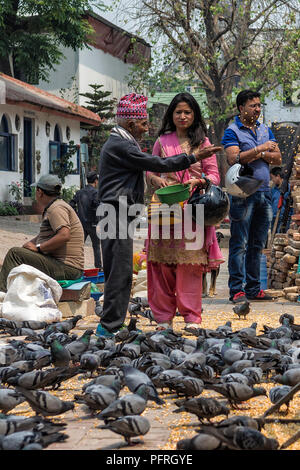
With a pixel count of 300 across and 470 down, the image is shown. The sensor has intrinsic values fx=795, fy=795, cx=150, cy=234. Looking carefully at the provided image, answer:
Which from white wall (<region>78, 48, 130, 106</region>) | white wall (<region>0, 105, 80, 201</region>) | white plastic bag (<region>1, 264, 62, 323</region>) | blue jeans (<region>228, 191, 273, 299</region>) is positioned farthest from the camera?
white wall (<region>78, 48, 130, 106</region>)

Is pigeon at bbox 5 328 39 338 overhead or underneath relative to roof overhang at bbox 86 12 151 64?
underneath

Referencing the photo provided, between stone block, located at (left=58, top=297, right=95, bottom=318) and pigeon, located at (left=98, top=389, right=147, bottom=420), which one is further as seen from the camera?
stone block, located at (left=58, top=297, right=95, bottom=318)

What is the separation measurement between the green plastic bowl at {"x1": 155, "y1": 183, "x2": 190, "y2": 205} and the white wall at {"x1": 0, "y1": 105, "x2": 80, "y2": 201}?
17.3m

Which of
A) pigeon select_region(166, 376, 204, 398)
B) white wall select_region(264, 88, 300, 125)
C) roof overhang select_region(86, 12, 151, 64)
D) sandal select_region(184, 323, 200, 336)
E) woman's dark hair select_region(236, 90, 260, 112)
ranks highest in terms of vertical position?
roof overhang select_region(86, 12, 151, 64)

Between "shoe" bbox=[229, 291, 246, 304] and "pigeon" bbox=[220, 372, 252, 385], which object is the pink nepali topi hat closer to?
"pigeon" bbox=[220, 372, 252, 385]

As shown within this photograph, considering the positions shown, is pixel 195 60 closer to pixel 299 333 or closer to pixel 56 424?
pixel 299 333

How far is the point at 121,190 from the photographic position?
6625 millimetres

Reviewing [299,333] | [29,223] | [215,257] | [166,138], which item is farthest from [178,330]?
[29,223]

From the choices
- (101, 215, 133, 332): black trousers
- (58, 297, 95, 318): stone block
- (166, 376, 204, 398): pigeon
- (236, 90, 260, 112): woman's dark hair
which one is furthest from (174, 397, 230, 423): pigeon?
(236, 90, 260, 112): woman's dark hair

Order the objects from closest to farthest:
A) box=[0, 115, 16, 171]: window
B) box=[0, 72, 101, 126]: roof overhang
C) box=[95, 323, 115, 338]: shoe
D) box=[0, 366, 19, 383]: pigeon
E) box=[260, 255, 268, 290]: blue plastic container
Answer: box=[0, 366, 19, 383]: pigeon, box=[95, 323, 115, 338]: shoe, box=[260, 255, 268, 290]: blue plastic container, box=[0, 72, 101, 126]: roof overhang, box=[0, 115, 16, 171]: window

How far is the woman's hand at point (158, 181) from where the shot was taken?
7.06 meters

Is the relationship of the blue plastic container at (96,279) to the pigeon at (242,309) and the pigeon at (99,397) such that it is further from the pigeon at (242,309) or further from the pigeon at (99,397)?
the pigeon at (99,397)

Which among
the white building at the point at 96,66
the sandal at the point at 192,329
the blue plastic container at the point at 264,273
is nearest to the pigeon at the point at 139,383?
the sandal at the point at 192,329

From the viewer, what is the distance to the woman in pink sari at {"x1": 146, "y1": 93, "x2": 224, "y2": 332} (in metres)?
7.22
